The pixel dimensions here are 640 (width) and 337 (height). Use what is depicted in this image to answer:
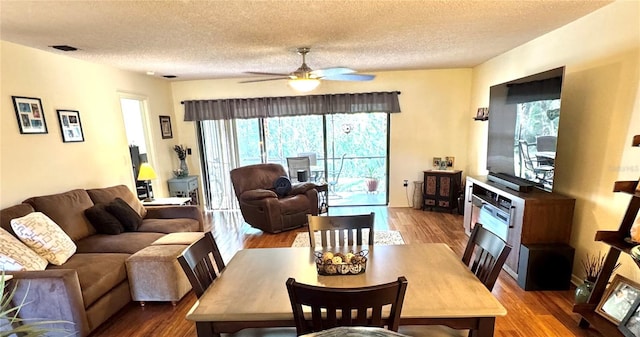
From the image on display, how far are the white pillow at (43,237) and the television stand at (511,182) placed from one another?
4.12m

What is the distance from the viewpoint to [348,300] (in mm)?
1120

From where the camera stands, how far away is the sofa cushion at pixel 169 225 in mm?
3309

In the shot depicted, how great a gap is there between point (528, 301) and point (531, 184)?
109cm

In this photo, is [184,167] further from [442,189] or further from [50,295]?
[442,189]

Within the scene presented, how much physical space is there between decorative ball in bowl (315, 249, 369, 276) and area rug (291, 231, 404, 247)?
7.41 feet

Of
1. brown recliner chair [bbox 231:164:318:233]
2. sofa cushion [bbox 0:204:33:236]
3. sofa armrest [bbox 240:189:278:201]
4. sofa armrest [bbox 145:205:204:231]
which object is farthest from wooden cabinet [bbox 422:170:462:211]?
sofa cushion [bbox 0:204:33:236]

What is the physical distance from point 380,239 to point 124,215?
2988 mm

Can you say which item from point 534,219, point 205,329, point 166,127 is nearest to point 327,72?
point 534,219

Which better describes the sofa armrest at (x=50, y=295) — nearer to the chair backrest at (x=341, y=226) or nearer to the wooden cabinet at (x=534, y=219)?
the chair backrest at (x=341, y=226)

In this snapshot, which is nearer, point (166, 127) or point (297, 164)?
point (166, 127)

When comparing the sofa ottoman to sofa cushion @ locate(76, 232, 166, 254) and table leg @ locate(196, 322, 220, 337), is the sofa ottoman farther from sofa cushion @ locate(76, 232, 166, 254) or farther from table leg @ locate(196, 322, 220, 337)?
table leg @ locate(196, 322, 220, 337)

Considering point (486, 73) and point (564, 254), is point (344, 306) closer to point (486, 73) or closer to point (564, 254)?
point (564, 254)

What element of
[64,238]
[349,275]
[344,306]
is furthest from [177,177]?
[344,306]

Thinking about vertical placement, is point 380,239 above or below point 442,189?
below
